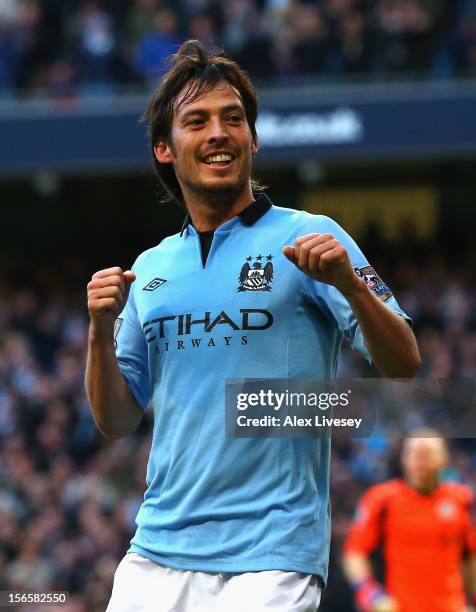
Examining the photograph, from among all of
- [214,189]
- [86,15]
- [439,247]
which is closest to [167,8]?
[86,15]

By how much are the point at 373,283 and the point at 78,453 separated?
11001mm

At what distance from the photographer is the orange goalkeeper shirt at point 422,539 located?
802 centimetres

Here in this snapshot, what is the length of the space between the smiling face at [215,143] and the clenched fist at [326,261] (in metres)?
0.54

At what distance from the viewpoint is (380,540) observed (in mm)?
8273

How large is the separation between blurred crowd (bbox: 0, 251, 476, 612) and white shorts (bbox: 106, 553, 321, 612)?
7.08 meters

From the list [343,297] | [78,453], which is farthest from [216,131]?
[78,453]

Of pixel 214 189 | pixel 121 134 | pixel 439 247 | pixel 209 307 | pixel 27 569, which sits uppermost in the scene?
pixel 121 134

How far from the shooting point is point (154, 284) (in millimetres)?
3715

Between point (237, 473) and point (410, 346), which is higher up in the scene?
point (410, 346)

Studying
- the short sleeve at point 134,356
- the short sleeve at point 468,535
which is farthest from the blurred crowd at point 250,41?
the short sleeve at point 134,356

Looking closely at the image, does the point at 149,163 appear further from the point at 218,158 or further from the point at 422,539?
the point at 218,158

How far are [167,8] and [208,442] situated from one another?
14089 mm

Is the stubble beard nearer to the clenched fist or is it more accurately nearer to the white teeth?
the white teeth

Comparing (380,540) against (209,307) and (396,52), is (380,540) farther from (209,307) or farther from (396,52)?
(396,52)
